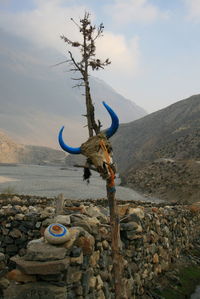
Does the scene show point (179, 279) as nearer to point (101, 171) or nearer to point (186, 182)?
point (101, 171)

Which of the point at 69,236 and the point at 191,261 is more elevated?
the point at 69,236

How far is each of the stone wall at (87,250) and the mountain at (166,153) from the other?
831 inches

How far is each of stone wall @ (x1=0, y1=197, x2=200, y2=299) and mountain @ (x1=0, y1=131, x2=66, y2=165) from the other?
109 metres

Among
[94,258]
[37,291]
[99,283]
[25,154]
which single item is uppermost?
[25,154]

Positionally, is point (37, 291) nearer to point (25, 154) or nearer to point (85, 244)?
point (85, 244)

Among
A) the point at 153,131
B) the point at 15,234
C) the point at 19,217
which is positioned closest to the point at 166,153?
the point at 153,131

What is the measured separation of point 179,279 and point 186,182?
25519mm

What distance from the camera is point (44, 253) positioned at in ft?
16.8

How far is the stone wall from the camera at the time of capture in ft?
16.5

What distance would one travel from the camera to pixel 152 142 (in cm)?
9088

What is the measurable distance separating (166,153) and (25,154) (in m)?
82.4

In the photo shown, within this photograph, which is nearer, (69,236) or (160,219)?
(69,236)

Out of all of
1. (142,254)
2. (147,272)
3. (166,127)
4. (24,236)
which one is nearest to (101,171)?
(24,236)

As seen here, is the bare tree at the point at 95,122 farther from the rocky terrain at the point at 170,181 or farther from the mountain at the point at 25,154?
the mountain at the point at 25,154
